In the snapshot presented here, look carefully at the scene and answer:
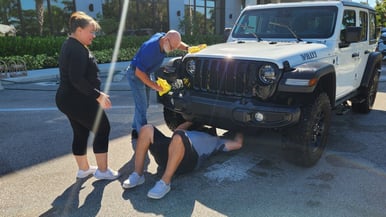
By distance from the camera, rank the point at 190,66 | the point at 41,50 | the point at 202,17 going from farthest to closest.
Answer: the point at 202,17, the point at 41,50, the point at 190,66

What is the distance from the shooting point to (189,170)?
145 inches

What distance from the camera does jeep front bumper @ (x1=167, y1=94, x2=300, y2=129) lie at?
3.42 meters

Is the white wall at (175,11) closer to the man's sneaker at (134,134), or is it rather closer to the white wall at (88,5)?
the white wall at (88,5)

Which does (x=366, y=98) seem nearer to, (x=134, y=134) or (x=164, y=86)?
(x=164, y=86)

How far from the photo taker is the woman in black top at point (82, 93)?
10.3ft

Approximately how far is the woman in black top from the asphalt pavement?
37cm

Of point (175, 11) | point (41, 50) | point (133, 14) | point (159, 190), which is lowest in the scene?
point (159, 190)

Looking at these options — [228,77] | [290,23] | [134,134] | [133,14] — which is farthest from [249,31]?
[133,14]

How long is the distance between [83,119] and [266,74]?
6.20 ft

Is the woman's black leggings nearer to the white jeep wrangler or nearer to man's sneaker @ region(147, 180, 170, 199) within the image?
man's sneaker @ region(147, 180, 170, 199)

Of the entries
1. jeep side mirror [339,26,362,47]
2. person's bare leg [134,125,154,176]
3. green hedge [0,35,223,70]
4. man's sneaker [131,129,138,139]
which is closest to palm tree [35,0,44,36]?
green hedge [0,35,223,70]

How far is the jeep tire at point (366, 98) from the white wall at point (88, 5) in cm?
1465

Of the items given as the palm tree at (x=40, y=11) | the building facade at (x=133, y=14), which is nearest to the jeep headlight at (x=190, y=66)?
the building facade at (x=133, y=14)

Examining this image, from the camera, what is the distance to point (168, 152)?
348cm
